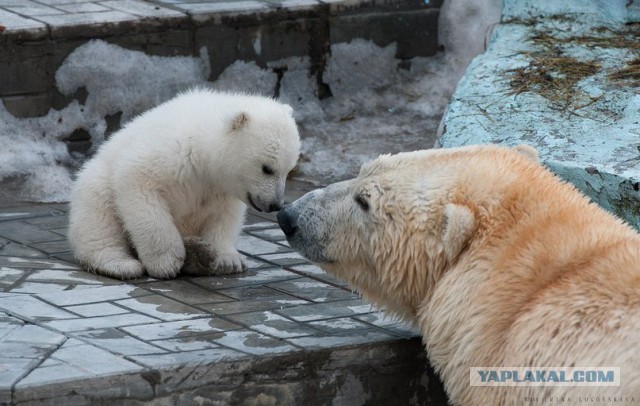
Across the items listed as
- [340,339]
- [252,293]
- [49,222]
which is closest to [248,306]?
[252,293]

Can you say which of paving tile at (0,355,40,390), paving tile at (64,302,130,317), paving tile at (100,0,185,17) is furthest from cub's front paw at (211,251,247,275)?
paving tile at (100,0,185,17)

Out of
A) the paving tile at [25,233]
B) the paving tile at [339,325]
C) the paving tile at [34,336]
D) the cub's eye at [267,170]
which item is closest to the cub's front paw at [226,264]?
the cub's eye at [267,170]

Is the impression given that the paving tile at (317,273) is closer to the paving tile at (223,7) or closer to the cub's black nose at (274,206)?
the cub's black nose at (274,206)

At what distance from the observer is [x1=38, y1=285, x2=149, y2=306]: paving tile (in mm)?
4262

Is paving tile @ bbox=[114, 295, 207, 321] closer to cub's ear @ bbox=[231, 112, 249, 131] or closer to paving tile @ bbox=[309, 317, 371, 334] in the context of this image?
paving tile @ bbox=[309, 317, 371, 334]

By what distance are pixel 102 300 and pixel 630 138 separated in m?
2.28

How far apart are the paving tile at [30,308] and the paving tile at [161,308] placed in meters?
0.27

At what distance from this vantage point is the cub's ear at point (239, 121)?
4676 mm

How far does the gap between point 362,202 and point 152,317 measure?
1.06 meters

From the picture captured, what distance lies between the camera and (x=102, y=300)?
4.29 m

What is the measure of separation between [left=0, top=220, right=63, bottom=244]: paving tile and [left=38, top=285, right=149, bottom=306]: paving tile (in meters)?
0.90

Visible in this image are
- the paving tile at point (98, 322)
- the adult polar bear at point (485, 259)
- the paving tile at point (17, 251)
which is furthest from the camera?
the paving tile at point (17, 251)

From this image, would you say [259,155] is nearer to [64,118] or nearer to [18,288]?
[18,288]

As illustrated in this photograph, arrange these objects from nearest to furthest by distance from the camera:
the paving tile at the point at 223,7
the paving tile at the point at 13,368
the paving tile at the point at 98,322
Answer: the paving tile at the point at 13,368
the paving tile at the point at 98,322
the paving tile at the point at 223,7
